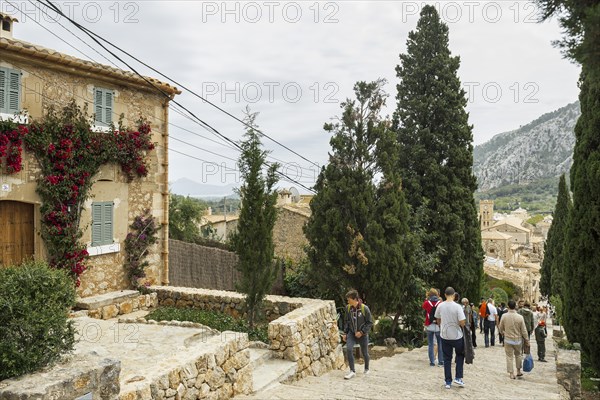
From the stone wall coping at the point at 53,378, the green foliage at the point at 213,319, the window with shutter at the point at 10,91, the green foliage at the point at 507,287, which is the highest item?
the window with shutter at the point at 10,91

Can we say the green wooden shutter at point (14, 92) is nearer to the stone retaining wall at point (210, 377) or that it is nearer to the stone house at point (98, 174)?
the stone house at point (98, 174)

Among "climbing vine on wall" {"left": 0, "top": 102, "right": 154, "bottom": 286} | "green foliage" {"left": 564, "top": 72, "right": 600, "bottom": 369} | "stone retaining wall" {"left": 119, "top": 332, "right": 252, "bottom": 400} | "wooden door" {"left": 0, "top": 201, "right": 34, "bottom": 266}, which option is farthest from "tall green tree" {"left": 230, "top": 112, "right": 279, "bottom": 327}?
"green foliage" {"left": 564, "top": 72, "right": 600, "bottom": 369}

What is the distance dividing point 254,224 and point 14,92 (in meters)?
5.85

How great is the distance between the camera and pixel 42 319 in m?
4.29

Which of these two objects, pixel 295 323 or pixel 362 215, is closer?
pixel 295 323

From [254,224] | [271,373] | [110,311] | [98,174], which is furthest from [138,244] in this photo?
[271,373]

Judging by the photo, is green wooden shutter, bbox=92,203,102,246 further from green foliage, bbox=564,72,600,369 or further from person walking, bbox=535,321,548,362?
green foliage, bbox=564,72,600,369

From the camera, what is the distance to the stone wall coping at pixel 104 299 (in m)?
10.9

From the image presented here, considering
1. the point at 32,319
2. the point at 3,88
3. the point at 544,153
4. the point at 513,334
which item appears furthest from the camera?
the point at 544,153

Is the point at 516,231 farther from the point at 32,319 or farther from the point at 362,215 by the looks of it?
the point at 32,319

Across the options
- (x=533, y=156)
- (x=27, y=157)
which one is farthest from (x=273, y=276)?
(x=533, y=156)

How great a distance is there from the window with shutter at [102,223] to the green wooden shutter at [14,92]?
9.45 ft

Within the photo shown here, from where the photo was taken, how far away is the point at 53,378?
400cm

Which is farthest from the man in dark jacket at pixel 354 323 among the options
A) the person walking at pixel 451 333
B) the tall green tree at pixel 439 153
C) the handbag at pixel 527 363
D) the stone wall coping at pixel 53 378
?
the tall green tree at pixel 439 153
